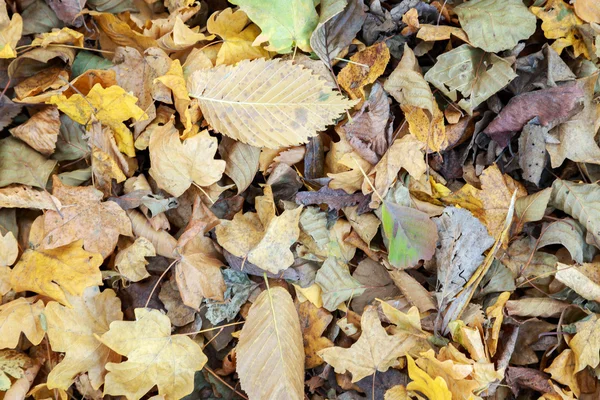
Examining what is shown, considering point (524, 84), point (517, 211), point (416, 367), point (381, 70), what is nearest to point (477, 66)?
point (524, 84)

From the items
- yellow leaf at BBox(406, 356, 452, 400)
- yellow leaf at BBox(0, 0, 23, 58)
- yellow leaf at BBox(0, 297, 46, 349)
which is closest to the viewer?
yellow leaf at BBox(406, 356, 452, 400)

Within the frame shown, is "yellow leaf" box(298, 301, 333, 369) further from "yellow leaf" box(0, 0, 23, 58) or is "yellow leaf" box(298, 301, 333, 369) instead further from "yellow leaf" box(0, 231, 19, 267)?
"yellow leaf" box(0, 0, 23, 58)

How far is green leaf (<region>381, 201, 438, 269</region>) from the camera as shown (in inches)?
59.5

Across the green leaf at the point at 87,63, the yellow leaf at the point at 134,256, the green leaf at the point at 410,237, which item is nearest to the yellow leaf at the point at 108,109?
the green leaf at the point at 87,63

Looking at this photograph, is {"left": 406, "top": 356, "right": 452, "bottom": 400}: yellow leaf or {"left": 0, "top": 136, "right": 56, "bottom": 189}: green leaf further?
{"left": 0, "top": 136, "right": 56, "bottom": 189}: green leaf

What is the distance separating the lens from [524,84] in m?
1.61

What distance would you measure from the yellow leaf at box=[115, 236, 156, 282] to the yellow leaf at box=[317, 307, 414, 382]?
55 centimetres

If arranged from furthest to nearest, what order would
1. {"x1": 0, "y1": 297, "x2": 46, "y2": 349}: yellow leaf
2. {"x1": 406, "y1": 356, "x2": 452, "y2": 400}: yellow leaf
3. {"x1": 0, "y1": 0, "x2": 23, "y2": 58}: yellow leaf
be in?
{"x1": 0, "y1": 0, "x2": 23, "y2": 58}: yellow leaf, {"x1": 0, "y1": 297, "x2": 46, "y2": 349}: yellow leaf, {"x1": 406, "y1": 356, "x2": 452, "y2": 400}: yellow leaf

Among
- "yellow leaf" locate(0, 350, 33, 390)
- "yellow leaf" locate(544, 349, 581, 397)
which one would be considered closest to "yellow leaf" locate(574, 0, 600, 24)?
"yellow leaf" locate(544, 349, 581, 397)

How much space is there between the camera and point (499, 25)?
155 cm

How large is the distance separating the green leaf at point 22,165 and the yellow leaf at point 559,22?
1477 mm

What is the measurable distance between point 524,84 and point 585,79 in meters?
0.17

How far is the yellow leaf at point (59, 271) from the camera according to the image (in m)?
1.48

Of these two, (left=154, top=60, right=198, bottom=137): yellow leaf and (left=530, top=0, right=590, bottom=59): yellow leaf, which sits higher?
(left=530, top=0, right=590, bottom=59): yellow leaf
